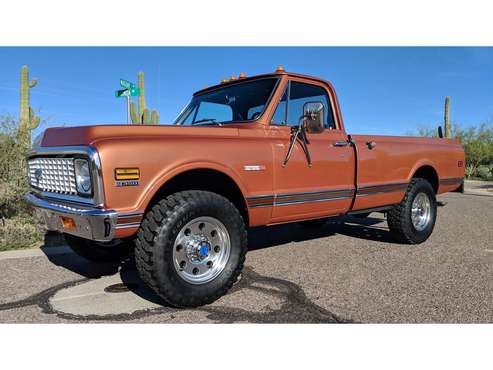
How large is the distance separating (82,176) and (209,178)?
1044mm

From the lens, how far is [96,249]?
4.25m

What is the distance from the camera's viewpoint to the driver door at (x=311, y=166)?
13.0 feet

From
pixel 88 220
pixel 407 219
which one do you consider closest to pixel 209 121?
pixel 88 220

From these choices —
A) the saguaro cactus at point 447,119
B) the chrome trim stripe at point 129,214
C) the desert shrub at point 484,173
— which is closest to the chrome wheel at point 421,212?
the chrome trim stripe at point 129,214

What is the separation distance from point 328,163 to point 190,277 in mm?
1951

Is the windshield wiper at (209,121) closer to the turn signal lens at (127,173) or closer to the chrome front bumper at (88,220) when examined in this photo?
the turn signal lens at (127,173)

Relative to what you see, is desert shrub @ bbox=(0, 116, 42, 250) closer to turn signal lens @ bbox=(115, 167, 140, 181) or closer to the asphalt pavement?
the asphalt pavement

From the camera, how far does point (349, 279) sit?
396 cm

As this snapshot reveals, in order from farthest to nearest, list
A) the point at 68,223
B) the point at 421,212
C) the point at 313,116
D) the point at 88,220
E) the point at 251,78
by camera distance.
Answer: the point at 421,212, the point at 251,78, the point at 313,116, the point at 68,223, the point at 88,220

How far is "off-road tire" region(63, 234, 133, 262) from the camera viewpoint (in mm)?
4148

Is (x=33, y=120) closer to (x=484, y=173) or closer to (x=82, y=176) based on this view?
(x=82, y=176)

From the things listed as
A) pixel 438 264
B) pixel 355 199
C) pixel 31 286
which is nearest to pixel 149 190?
pixel 31 286

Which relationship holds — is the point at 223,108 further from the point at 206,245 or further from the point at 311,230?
the point at 311,230

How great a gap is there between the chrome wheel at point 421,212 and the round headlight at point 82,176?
4371 mm
